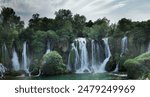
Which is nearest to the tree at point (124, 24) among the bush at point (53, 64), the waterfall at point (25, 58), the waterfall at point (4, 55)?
the bush at point (53, 64)

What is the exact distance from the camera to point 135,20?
402 centimetres

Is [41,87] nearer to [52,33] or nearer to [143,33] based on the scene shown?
[52,33]

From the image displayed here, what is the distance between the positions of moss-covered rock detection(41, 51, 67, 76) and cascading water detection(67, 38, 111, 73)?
0.20 ft

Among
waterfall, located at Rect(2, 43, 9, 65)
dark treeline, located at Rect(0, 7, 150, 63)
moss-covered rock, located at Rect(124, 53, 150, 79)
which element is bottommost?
moss-covered rock, located at Rect(124, 53, 150, 79)

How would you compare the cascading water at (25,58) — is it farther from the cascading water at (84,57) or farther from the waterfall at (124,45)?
the waterfall at (124,45)

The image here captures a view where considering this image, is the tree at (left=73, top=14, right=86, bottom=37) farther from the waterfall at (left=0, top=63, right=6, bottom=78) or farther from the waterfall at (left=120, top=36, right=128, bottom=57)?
the waterfall at (left=0, top=63, right=6, bottom=78)

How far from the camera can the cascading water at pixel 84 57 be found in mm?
4055

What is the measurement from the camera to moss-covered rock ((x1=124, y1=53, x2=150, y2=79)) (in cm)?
397

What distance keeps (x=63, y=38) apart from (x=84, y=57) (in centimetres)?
21

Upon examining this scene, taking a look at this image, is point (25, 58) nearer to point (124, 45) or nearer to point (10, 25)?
point (10, 25)

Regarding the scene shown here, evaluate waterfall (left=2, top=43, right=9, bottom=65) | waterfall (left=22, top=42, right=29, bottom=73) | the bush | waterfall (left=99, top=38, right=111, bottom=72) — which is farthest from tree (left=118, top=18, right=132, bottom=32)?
waterfall (left=2, top=43, right=9, bottom=65)

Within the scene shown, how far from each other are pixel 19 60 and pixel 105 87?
0.67 m

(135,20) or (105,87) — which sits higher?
(135,20)

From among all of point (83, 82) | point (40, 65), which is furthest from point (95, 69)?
point (40, 65)
